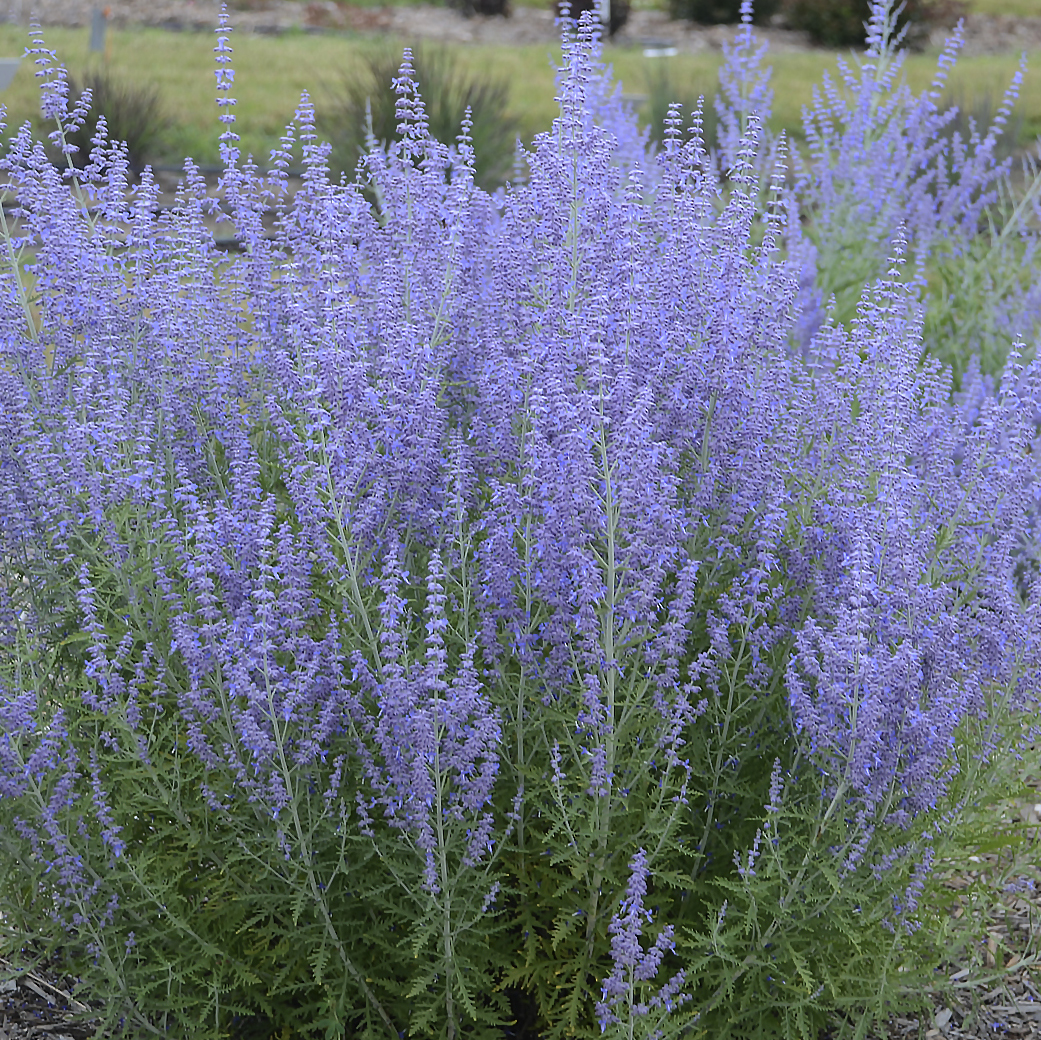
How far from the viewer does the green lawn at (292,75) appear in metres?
14.8

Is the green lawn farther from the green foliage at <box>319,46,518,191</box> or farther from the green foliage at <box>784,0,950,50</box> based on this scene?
the green foliage at <box>319,46,518,191</box>

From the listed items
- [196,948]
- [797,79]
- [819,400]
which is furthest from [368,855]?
[797,79]

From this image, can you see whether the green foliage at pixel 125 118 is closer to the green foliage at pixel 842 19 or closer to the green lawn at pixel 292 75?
the green lawn at pixel 292 75

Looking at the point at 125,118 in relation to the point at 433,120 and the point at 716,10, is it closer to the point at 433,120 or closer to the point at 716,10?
the point at 433,120

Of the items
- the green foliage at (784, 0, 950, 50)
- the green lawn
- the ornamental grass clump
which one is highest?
the ornamental grass clump

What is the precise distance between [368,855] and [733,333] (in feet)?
5.06

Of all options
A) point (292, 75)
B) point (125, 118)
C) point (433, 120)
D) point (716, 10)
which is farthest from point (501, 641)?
point (716, 10)

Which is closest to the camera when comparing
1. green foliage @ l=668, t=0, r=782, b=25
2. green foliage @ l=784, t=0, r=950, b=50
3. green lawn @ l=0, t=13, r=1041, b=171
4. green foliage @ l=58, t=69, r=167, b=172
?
green foliage @ l=58, t=69, r=167, b=172

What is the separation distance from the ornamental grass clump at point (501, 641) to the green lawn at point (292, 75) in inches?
402

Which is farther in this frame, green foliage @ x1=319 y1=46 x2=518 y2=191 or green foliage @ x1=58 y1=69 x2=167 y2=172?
green foliage @ x1=58 y1=69 x2=167 y2=172

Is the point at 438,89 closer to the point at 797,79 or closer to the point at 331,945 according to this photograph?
the point at 797,79

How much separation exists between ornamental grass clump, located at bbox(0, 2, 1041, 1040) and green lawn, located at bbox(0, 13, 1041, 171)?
1022 cm

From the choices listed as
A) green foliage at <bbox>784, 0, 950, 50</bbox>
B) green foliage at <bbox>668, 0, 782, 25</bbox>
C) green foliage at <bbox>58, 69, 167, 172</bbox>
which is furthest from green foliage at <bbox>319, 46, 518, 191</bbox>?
green foliage at <bbox>668, 0, 782, 25</bbox>

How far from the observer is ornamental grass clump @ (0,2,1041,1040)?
8.71 ft
